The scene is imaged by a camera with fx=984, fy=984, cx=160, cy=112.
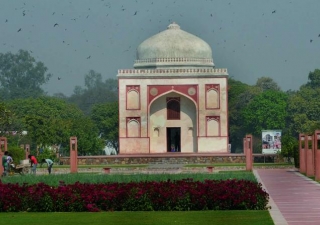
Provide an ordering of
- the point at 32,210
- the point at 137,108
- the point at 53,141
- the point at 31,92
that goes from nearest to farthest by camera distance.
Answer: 1. the point at 32,210
2. the point at 137,108
3. the point at 53,141
4. the point at 31,92

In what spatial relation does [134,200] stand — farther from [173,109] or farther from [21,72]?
[21,72]

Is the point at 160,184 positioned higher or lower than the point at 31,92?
lower

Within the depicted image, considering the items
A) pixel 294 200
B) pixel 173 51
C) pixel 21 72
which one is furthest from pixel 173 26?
pixel 21 72

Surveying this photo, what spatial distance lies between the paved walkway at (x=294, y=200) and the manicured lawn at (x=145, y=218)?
33 cm

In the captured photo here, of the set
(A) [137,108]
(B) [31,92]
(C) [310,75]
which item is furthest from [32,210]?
(B) [31,92]

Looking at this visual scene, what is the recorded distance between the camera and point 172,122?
154ft

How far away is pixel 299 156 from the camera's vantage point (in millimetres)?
34531

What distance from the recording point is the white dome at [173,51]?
47.6m

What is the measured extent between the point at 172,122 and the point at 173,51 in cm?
364

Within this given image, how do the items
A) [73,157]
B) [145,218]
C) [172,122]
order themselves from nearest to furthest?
[145,218]
[73,157]
[172,122]

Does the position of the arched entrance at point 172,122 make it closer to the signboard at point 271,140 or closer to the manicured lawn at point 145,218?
the signboard at point 271,140

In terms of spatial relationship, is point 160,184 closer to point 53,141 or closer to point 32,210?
point 32,210

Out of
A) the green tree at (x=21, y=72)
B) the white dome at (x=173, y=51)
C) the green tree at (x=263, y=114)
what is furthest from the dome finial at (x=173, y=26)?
the green tree at (x=21, y=72)

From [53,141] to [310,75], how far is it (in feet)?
87.9
